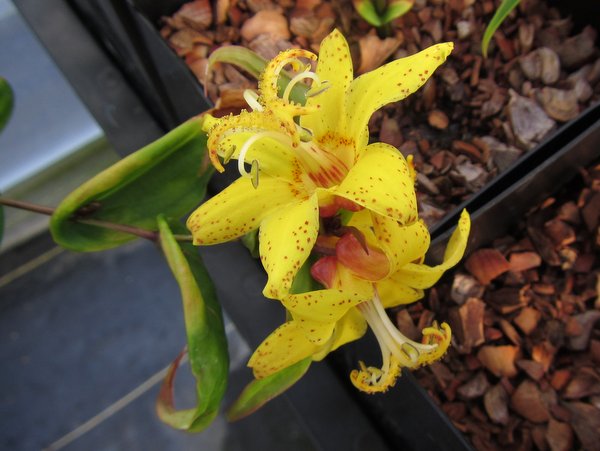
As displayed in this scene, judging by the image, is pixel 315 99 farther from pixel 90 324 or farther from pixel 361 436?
pixel 90 324

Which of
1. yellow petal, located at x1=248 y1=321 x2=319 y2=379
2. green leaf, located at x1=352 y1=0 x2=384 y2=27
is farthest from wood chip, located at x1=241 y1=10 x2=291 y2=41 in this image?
yellow petal, located at x1=248 y1=321 x2=319 y2=379

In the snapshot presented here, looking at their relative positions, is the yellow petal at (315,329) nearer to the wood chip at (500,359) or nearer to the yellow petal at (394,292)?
the yellow petal at (394,292)

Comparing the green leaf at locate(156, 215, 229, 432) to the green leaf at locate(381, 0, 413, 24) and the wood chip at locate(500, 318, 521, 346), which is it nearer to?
the wood chip at locate(500, 318, 521, 346)

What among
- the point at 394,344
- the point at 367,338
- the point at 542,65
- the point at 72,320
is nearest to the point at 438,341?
the point at 394,344

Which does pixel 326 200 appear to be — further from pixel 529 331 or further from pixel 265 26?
pixel 265 26

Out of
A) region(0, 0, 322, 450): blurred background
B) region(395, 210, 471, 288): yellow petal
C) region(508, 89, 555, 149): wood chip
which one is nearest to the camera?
region(395, 210, 471, 288): yellow petal
